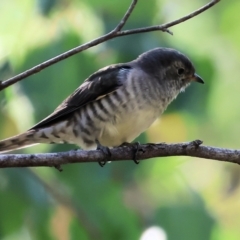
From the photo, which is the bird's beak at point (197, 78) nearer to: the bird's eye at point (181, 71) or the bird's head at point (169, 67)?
the bird's head at point (169, 67)

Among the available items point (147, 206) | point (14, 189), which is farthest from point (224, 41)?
point (14, 189)

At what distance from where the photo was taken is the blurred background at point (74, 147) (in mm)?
3850

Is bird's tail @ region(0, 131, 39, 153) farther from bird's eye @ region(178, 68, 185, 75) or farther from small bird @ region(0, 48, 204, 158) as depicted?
bird's eye @ region(178, 68, 185, 75)

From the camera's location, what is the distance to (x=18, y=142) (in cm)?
405

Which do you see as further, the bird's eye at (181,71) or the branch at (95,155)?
the bird's eye at (181,71)

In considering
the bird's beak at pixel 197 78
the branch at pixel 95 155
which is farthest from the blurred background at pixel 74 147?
the branch at pixel 95 155

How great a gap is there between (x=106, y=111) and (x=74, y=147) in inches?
14.8

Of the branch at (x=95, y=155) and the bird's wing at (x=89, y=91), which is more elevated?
the bird's wing at (x=89, y=91)

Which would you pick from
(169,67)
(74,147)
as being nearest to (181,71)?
(169,67)

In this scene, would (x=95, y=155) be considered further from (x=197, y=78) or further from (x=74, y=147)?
(x=197, y=78)

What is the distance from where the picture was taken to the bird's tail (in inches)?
157

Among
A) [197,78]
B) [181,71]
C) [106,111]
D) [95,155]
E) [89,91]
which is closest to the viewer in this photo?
[95,155]

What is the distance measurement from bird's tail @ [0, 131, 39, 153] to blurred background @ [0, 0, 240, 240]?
10cm

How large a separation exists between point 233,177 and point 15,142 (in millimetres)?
2823
